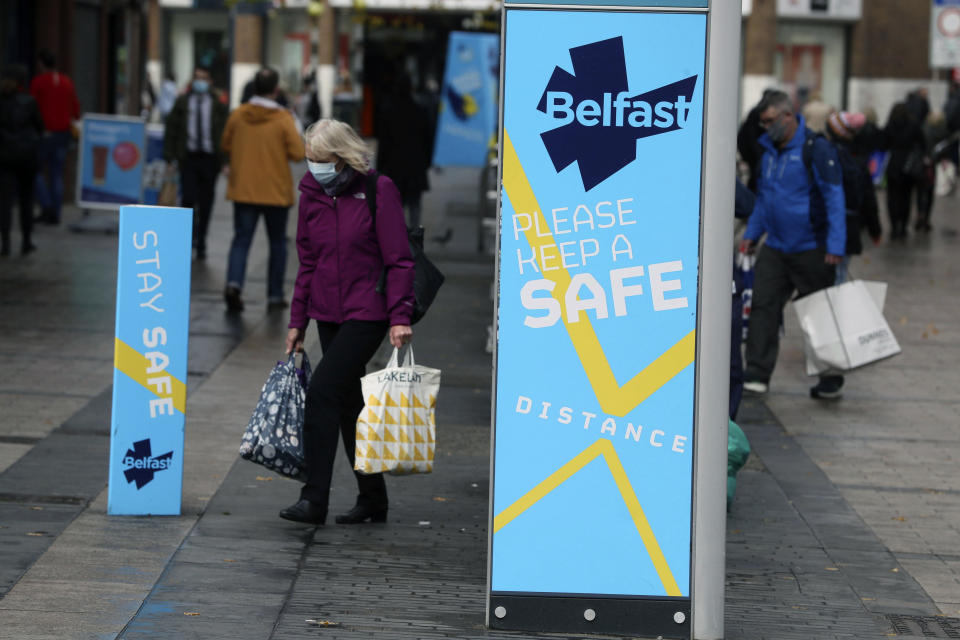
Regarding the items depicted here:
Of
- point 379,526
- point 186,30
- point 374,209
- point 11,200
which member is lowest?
point 379,526

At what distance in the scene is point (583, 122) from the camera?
4953mm

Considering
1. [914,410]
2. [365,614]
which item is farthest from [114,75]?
[365,614]

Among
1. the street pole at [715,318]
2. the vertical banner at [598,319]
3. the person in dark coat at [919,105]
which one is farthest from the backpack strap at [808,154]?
the person in dark coat at [919,105]

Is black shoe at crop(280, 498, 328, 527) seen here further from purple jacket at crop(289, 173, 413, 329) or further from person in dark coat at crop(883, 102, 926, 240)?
person in dark coat at crop(883, 102, 926, 240)

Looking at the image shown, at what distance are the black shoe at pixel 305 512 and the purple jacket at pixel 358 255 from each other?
0.77 m

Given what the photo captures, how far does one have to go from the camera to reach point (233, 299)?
1241 cm

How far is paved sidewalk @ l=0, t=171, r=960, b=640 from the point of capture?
5.45 m

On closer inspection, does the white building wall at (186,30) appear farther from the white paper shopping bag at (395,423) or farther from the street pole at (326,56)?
the white paper shopping bag at (395,423)

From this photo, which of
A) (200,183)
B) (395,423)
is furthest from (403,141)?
(395,423)

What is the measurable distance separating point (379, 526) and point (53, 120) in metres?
13.1

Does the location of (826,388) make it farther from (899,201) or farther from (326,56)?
(326,56)

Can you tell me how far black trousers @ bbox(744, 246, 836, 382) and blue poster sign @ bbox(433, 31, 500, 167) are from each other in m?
10.4

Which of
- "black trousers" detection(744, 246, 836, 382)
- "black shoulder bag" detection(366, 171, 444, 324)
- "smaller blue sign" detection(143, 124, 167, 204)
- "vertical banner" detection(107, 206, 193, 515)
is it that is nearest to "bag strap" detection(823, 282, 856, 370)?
"black trousers" detection(744, 246, 836, 382)

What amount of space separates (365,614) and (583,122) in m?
1.84
